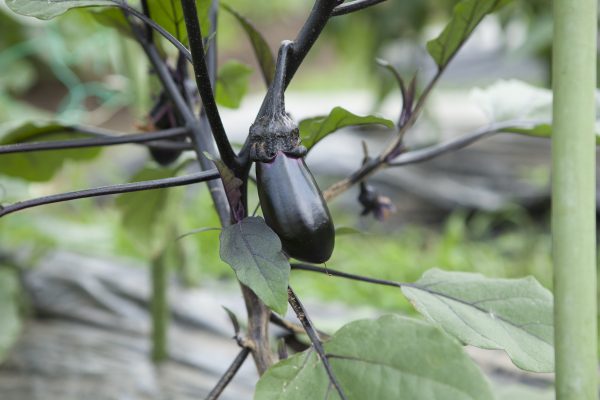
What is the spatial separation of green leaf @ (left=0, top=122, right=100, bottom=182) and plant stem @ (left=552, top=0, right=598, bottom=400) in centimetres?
43

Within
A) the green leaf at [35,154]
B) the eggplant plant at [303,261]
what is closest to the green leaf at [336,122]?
the eggplant plant at [303,261]

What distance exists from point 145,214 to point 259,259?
0.49 metres

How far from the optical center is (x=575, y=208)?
1.01 ft

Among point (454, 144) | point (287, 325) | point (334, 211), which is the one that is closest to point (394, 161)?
point (454, 144)

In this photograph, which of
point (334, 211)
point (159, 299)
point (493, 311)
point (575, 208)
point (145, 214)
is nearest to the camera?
point (575, 208)

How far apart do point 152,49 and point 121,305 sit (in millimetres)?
931

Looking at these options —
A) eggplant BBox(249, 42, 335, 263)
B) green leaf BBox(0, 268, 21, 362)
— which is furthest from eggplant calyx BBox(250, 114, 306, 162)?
green leaf BBox(0, 268, 21, 362)

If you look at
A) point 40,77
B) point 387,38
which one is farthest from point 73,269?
point 40,77

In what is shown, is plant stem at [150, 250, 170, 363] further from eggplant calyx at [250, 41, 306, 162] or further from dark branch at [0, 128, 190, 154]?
eggplant calyx at [250, 41, 306, 162]

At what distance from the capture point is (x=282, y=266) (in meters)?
0.32

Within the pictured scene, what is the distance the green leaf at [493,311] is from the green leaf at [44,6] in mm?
261

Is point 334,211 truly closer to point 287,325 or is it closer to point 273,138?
point 287,325

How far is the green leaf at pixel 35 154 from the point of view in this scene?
0.57m

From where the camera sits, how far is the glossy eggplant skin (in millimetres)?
333
